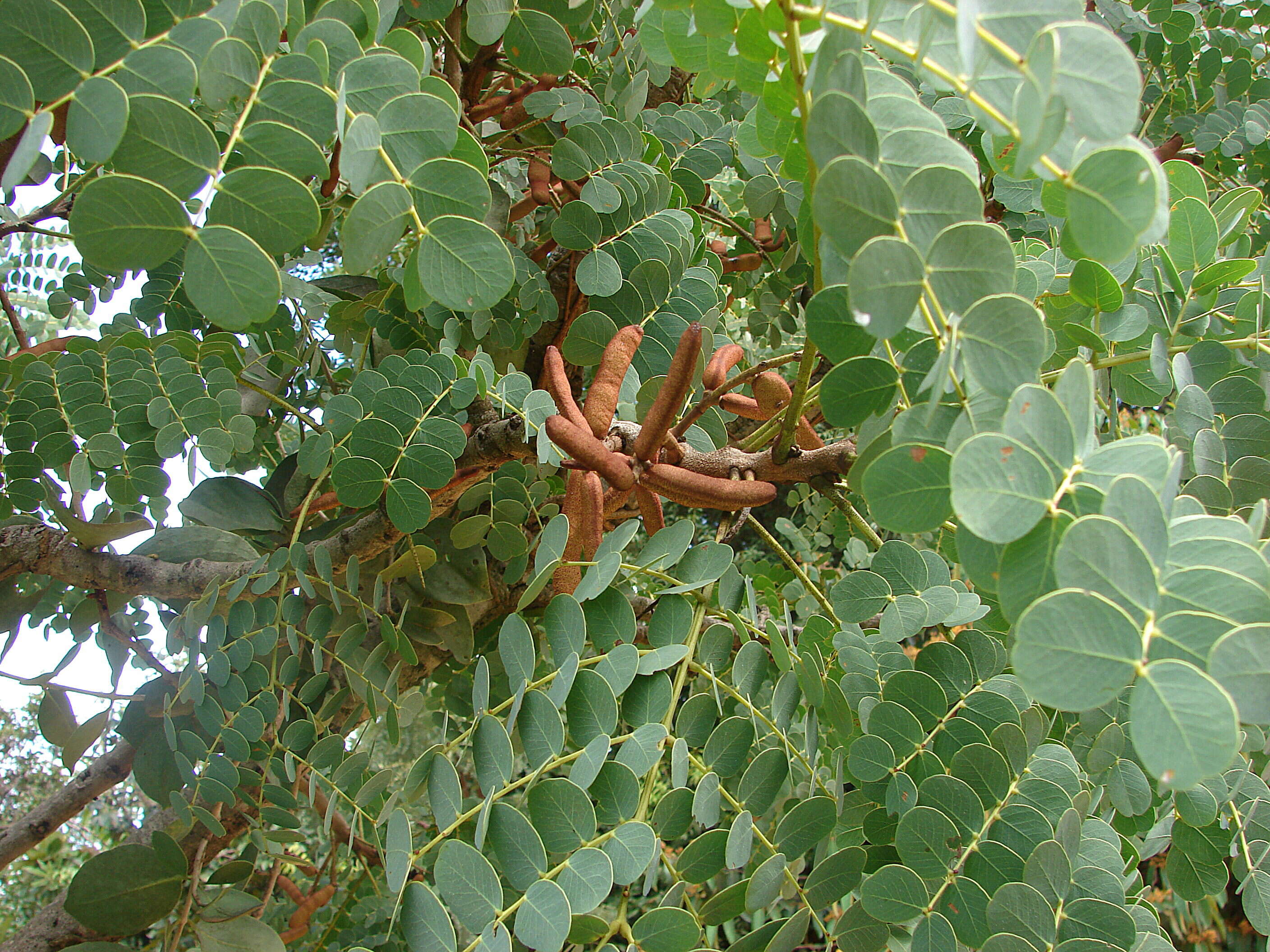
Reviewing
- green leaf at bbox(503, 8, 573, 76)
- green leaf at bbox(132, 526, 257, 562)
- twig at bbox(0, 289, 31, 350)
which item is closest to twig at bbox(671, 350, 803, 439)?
green leaf at bbox(503, 8, 573, 76)

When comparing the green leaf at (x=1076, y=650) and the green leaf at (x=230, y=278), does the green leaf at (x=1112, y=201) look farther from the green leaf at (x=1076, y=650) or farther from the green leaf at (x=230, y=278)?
the green leaf at (x=230, y=278)

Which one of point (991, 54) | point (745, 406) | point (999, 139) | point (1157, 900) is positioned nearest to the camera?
point (991, 54)

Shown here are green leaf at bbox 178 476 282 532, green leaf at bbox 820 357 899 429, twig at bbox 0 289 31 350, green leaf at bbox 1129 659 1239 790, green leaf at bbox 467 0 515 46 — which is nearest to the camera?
green leaf at bbox 1129 659 1239 790

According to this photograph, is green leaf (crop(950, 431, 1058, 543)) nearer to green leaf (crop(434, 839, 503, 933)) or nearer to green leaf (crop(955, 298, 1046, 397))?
green leaf (crop(955, 298, 1046, 397))

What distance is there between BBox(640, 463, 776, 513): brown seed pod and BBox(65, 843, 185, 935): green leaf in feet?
1.46

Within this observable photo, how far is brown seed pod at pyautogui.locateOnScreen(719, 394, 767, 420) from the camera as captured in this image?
21.6 inches

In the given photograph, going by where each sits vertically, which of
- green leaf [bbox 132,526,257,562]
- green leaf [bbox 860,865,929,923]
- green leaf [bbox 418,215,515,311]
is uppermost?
green leaf [bbox 418,215,515,311]

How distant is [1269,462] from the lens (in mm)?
375

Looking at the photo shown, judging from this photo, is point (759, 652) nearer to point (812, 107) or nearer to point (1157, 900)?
point (812, 107)

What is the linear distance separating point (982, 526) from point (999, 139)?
0.18 metres

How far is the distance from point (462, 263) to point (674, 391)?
150 millimetres

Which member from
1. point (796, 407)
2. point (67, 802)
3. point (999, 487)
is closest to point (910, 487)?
point (999, 487)

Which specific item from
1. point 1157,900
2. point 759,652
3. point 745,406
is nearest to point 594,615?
point 759,652

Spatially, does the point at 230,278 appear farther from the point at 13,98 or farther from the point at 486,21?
the point at 486,21
